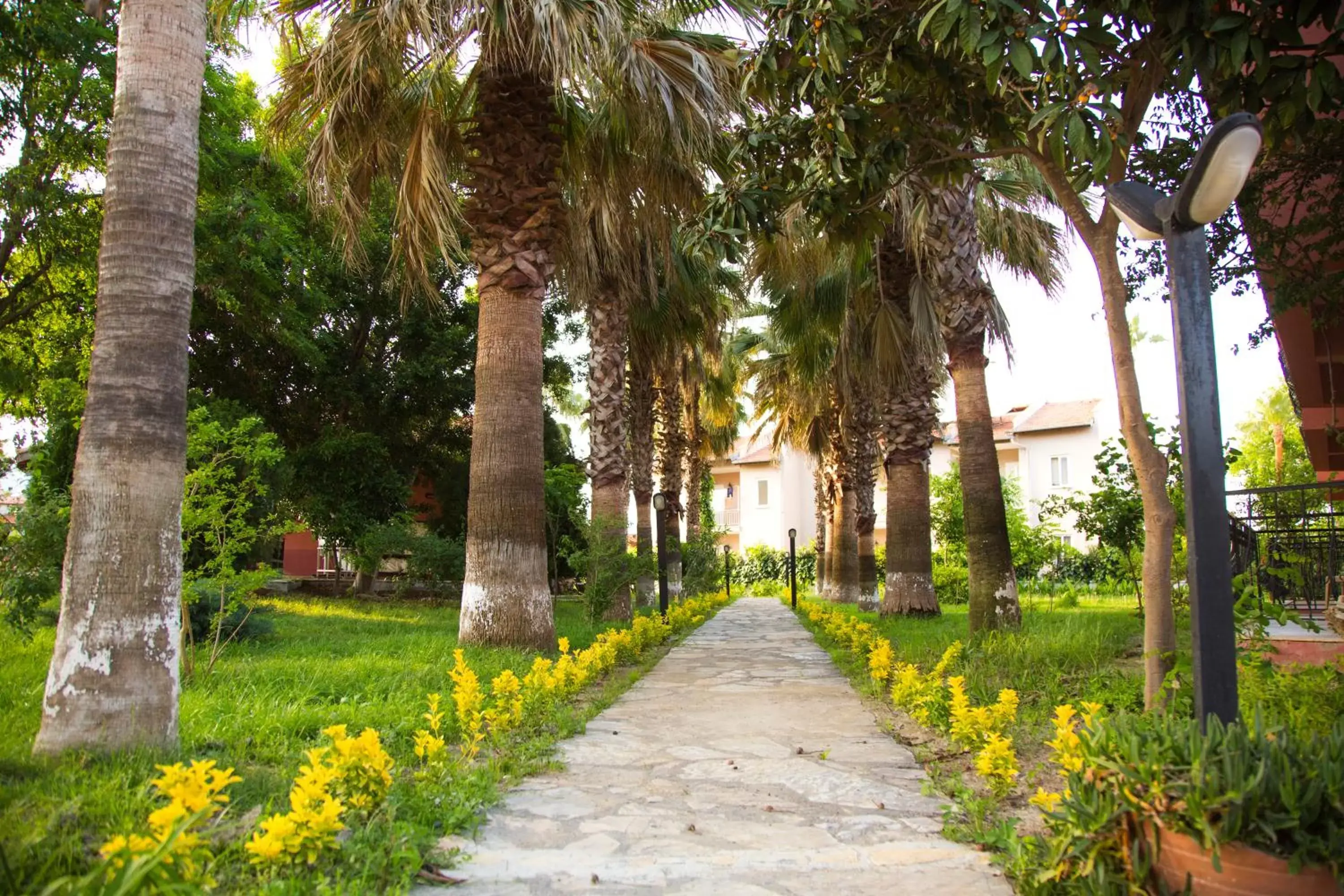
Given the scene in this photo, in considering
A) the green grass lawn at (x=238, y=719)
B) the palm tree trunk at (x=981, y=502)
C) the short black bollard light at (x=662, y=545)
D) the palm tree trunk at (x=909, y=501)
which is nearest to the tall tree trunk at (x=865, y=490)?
the palm tree trunk at (x=909, y=501)

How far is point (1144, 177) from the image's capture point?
28.0 feet

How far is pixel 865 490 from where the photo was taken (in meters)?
21.3

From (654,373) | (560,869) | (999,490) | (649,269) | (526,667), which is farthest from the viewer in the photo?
(654,373)

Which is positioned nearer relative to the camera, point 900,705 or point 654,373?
point 900,705

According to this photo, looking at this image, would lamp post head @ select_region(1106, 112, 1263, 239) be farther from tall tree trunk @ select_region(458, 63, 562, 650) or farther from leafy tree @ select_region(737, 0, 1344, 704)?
tall tree trunk @ select_region(458, 63, 562, 650)

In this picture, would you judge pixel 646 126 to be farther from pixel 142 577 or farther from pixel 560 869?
pixel 560 869

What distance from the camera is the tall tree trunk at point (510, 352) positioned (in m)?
9.14

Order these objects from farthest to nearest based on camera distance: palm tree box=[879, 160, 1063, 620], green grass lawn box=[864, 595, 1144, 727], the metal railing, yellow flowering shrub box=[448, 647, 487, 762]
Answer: the metal railing, palm tree box=[879, 160, 1063, 620], green grass lawn box=[864, 595, 1144, 727], yellow flowering shrub box=[448, 647, 487, 762]

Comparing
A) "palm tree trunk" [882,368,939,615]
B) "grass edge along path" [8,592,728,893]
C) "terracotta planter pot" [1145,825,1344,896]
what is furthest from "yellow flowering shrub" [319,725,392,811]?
"palm tree trunk" [882,368,939,615]

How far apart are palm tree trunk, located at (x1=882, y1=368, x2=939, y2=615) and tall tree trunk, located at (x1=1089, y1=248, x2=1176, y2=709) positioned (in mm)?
9626

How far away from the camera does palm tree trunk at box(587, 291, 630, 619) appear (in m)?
14.8

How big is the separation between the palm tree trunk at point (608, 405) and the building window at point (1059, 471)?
31678mm

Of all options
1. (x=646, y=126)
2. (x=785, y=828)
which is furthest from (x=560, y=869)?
(x=646, y=126)

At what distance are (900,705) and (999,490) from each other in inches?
151
